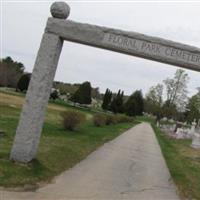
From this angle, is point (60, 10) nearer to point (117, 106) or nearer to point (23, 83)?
point (23, 83)

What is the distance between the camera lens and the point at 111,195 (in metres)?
9.11

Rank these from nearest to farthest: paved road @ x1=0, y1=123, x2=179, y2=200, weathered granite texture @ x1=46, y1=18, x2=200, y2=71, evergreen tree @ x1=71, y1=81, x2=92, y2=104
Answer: paved road @ x1=0, y1=123, x2=179, y2=200
weathered granite texture @ x1=46, y1=18, x2=200, y2=71
evergreen tree @ x1=71, y1=81, x2=92, y2=104

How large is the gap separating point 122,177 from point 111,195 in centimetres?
261

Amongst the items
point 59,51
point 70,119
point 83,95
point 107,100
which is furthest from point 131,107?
point 59,51

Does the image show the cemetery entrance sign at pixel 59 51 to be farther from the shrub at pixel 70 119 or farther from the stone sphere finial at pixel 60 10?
the shrub at pixel 70 119

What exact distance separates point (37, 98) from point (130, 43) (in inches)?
99.6

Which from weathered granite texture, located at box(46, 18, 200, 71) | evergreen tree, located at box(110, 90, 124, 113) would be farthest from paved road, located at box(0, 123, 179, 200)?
evergreen tree, located at box(110, 90, 124, 113)

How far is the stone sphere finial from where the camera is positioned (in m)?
11.0

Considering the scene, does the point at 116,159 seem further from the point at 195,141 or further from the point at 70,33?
the point at 195,141

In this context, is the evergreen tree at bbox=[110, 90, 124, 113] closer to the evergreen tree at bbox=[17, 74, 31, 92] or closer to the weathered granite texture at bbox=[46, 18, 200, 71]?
the evergreen tree at bbox=[17, 74, 31, 92]

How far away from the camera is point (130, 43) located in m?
10.7

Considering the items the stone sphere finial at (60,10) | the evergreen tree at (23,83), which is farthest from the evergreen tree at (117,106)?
the stone sphere finial at (60,10)

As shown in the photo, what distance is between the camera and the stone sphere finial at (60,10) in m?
11.0

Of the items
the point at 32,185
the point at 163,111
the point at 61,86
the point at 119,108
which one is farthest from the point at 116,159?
the point at 61,86
